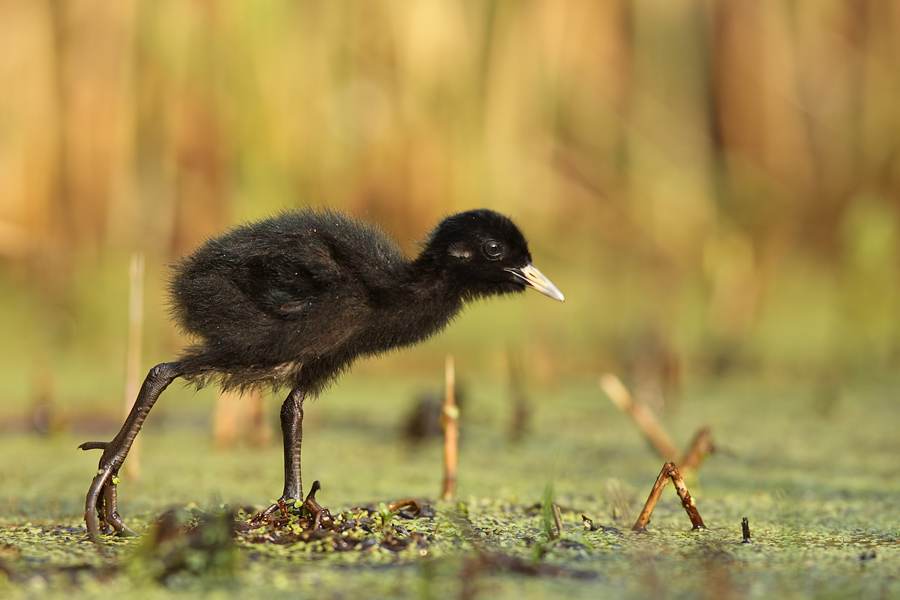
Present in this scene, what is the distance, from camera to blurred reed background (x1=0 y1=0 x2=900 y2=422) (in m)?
5.81

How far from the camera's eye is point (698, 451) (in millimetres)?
3639

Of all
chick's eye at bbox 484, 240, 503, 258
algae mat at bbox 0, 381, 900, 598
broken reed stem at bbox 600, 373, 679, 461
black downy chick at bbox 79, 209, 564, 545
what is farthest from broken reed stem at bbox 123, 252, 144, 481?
broken reed stem at bbox 600, 373, 679, 461

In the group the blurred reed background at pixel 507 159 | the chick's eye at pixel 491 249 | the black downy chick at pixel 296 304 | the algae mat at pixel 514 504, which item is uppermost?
the blurred reed background at pixel 507 159

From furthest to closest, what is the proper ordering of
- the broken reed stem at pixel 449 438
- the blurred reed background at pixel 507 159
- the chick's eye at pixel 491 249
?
the blurred reed background at pixel 507 159
the broken reed stem at pixel 449 438
the chick's eye at pixel 491 249

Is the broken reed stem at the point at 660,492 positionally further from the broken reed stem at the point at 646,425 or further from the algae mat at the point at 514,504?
the broken reed stem at the point at 646,425

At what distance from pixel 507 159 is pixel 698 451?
3.31 meters

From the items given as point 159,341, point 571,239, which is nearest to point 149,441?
point 159,341

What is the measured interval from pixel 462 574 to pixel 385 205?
478 centimetres

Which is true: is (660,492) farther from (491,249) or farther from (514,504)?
(491,249)

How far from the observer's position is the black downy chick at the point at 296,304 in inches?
108

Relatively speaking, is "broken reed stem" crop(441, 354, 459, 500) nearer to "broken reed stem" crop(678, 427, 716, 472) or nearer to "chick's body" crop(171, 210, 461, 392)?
"chick's body" crop(171, 210, 461, 392)

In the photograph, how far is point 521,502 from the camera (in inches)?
134

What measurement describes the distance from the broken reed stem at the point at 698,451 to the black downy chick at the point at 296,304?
1.04 metres

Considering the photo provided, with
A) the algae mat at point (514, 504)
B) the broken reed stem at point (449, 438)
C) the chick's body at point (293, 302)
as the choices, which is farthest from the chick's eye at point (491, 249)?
the algae mat at point (514, 504)
